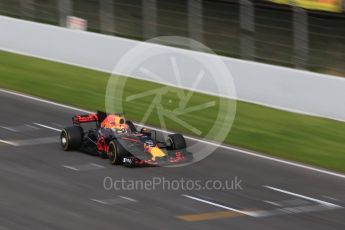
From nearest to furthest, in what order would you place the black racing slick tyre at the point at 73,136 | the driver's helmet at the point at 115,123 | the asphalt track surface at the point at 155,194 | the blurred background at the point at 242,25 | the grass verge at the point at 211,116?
the asphalt track surface at the point at 155,194, the driver's helmet at the point at 115,123, the black racing slick tyre at the point at 73,136, the grass verge at the point at 211,116, the blurred background at the point at 242,25

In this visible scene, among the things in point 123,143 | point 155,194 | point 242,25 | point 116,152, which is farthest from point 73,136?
point 242,25

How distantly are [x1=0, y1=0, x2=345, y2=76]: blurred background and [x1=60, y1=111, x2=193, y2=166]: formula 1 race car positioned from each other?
23.8 feet

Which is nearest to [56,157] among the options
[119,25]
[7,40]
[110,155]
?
[110,155]

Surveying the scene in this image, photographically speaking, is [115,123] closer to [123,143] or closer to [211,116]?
[123,143]

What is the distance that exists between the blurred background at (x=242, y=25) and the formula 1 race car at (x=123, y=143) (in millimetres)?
7246

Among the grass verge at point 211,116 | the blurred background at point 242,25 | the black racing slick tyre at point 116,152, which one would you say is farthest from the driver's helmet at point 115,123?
the blurred background at point 242,25

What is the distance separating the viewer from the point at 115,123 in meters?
16.1

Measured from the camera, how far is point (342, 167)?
17344 millimetres

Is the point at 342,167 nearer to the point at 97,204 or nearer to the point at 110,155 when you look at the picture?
the point at 110,155

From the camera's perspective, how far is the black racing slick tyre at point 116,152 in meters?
15.6

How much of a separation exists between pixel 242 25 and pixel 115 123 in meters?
8.87

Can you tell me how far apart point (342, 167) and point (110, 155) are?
4.81 m

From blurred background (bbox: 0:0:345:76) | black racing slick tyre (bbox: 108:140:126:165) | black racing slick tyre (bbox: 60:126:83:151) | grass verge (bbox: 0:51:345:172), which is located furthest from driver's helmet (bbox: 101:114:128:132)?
blurred background (bbox: 0:0:345:76)

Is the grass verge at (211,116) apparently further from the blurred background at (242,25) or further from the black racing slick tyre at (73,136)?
the black racing slick tyre at (73,136)
